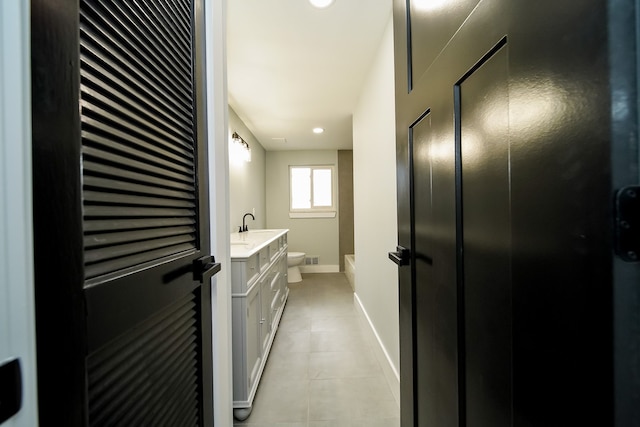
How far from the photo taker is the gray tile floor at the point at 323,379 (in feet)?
5.05

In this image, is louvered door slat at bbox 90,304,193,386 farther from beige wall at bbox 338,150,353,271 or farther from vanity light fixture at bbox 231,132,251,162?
beige wall at bbox 338,150,353,271

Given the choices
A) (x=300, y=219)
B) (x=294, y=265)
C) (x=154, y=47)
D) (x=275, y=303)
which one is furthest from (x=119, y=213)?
(x=300, y=219)

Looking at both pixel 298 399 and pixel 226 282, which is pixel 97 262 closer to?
pixel 226 282

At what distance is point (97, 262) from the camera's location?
1.63 ft

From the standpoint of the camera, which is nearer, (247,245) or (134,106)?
(134,106)

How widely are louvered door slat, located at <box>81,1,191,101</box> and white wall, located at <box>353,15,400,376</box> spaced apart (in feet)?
4.42

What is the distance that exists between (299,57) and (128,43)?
179cm

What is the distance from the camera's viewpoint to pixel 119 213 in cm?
56

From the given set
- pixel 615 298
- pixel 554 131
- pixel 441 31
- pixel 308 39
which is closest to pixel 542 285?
pixel 615 298

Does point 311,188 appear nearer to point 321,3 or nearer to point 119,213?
point 321,3

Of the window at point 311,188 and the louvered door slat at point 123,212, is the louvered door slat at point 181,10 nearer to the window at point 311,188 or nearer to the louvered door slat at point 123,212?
the louvered door slat at point 123,212

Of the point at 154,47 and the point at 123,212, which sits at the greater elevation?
the point at 154,47

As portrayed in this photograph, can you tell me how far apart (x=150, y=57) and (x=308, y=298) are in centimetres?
340

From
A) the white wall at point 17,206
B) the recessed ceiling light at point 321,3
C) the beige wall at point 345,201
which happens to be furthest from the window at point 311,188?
the white wall at point 17,206
